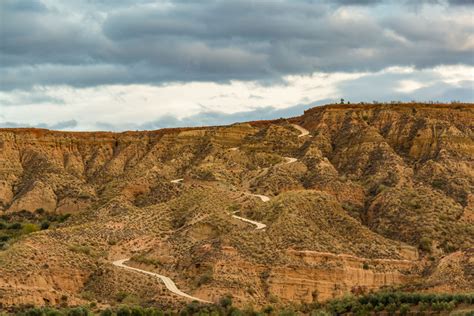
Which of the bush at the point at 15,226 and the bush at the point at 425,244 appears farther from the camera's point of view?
the bush at the point at 15,226

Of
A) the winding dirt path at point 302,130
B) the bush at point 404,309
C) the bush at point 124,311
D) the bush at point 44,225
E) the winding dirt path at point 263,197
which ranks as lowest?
the bush at point 404,309

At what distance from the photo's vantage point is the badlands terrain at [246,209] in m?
89.4

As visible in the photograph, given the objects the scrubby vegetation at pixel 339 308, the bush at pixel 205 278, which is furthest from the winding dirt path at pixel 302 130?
the scrubby vegetation at pixel 339 308

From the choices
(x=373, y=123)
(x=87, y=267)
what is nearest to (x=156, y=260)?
(x=87, y=267)

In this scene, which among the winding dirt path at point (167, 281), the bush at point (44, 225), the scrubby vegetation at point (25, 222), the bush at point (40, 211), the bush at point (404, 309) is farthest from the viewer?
the bush at point (40, 211)

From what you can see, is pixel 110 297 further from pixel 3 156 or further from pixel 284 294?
pixel 3 156

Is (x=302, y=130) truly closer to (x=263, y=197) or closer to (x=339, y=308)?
(x=263, y=197)

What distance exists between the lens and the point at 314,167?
12250 centimetres

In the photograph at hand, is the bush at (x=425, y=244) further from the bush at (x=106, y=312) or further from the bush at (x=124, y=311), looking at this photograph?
the bush at (x=106, y=312)

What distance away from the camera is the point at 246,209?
104500mm

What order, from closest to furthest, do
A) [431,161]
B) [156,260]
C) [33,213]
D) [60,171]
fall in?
1. [156,260]
2. [431,161]
3. [33,213]
4. [60,171]

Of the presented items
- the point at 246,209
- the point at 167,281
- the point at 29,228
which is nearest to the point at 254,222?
the point at 246,209

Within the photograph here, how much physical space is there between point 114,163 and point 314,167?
3333cm

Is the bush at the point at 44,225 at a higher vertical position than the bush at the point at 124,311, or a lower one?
higher
